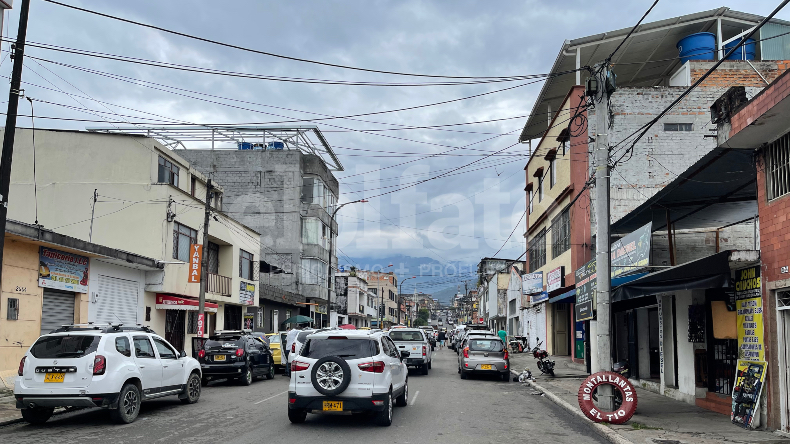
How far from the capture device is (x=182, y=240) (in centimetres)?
2822

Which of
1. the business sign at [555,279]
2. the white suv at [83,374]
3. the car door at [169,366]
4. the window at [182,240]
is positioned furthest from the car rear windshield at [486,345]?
the window at [182,240]

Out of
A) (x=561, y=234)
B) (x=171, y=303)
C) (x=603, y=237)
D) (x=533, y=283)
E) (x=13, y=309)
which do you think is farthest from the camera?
(x=533, y=283)

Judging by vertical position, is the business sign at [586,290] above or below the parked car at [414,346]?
above

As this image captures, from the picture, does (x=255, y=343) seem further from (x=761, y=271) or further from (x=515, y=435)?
(x=761, y=271)

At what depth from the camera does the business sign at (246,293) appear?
118ft

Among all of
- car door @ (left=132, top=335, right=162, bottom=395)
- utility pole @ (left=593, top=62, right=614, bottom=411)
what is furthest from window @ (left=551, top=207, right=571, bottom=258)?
car door @ (left=132, top=335, right=162, bottom=395)

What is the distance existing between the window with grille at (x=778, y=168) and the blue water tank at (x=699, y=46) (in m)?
17.6

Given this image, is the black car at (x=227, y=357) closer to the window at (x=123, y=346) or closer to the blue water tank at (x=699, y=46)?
the window at (x=123, y=346)

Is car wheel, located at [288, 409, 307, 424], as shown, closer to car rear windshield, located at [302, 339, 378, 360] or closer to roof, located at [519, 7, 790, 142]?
car rear windshield, located at [302, 339, 378, 360]

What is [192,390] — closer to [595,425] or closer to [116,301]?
[595,425]

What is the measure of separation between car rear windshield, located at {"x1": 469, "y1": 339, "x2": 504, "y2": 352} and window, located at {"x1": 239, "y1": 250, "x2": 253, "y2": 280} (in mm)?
17762

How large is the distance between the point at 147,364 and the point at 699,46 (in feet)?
82.2

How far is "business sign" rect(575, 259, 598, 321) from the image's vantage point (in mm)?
17453

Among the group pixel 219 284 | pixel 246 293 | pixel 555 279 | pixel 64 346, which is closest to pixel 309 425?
pixel 64 346
